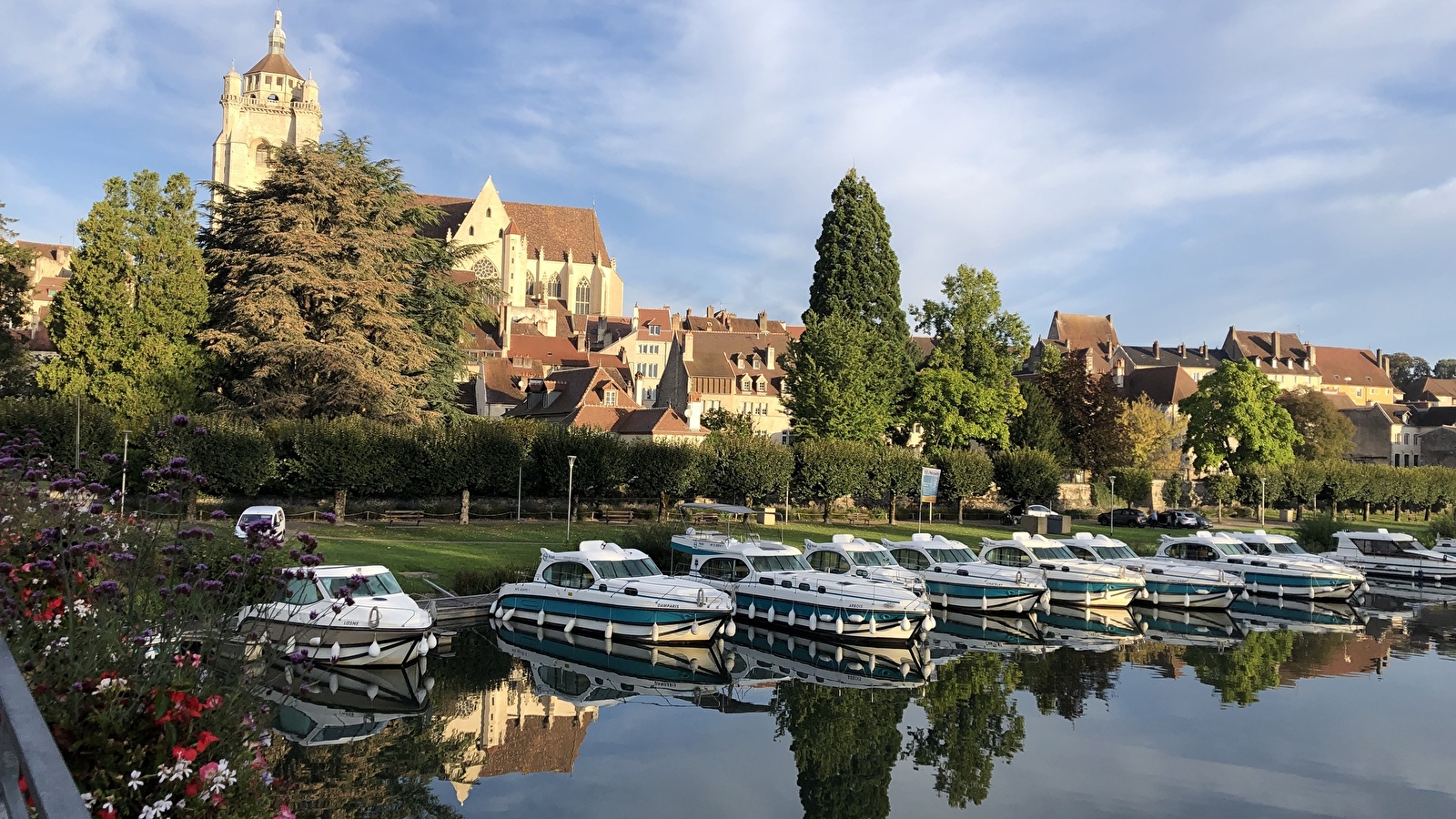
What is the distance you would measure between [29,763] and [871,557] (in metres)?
32.4

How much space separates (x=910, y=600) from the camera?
28266 millimetres

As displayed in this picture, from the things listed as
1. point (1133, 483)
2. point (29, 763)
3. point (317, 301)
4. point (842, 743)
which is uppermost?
point (317, 301)

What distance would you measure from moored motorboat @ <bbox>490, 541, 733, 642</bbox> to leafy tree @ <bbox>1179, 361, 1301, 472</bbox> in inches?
2167

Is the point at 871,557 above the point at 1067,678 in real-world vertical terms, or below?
above

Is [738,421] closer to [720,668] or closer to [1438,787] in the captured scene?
[720,668]

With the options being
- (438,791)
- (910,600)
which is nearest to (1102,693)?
(910,600)

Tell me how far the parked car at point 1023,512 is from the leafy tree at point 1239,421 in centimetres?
1976

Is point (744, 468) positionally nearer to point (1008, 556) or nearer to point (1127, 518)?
point (1008, 556)

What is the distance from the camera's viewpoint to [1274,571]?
40.2 metres

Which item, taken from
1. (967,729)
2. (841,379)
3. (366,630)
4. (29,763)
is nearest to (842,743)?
(967,729)

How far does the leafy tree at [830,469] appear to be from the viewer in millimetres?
54219

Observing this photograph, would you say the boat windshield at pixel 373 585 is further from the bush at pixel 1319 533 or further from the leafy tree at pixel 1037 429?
the leafy tree at pixel 1037 429

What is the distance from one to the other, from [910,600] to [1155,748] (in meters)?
9.84

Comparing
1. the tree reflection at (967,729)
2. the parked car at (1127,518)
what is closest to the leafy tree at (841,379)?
the parked car at (1127,518)
